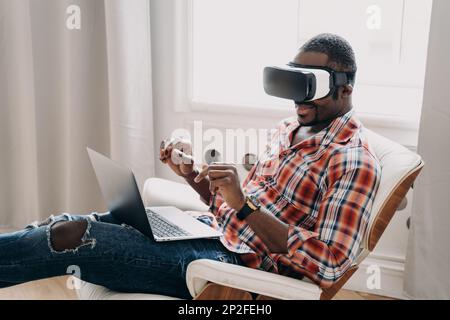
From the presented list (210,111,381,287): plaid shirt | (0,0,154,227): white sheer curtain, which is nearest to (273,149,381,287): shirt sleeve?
(210,111,381,287): plaid shirt

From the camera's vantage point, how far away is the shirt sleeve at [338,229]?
4.70ft

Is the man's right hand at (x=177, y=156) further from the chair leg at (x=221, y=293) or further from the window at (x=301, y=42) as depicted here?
the window at (x=301, y=42)

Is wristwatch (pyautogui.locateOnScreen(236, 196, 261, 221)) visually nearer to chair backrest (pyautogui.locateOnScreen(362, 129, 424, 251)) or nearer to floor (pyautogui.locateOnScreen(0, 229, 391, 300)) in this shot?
chair backrest (pyautogui.locateOnScreen(362, 129, 424, 251))

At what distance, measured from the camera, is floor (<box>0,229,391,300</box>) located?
231 centimetres

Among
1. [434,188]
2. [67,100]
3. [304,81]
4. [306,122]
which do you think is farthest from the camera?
[67,100]

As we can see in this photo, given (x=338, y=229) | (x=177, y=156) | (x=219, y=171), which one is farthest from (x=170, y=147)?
(x=338, y=229)

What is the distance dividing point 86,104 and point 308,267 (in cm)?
144

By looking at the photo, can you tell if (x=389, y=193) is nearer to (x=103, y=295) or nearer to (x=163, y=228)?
(x=163, y=228)

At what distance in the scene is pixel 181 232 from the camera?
1.64 meters

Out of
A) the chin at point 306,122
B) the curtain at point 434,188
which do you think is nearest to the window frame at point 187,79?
the curtain at point 434,188

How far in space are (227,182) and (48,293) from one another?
1205mm

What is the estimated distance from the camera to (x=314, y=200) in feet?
5.23

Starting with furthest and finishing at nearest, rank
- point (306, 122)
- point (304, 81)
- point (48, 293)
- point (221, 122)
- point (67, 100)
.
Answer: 1. point (67, 100)
2. point (221, 122)
3. point (48, 293)
4. point (306, 122)
5. point (304, 81)

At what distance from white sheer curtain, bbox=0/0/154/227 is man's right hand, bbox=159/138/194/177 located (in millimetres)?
672
